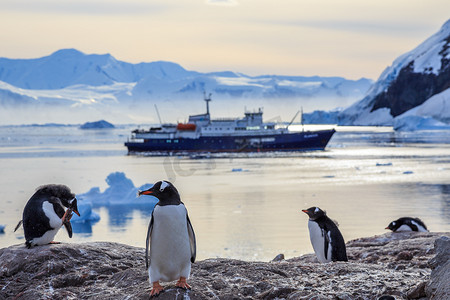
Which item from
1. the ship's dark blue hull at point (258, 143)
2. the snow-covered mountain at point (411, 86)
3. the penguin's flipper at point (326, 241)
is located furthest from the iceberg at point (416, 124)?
the penguin's flipper at point (326, 241)

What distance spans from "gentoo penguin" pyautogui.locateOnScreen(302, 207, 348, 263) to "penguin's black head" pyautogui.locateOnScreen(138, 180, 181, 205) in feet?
13.6

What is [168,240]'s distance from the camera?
5703 mm

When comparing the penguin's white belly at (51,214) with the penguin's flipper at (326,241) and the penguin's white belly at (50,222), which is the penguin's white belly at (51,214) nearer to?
the penguin's white belly at (50,222)

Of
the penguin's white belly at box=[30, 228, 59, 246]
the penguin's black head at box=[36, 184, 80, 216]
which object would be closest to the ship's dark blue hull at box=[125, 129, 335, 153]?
the penguin's black head at box=[36, 184, 80, 216]

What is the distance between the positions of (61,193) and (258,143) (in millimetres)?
66514

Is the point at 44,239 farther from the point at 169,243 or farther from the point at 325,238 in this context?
the point at 325,238

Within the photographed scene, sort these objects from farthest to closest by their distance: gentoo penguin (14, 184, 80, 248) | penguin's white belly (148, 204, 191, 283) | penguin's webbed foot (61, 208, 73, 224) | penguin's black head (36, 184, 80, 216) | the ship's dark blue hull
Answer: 1. the ship's dark blue hull
2. penguin's black head (36, 184, 80, 216)
3. penguin's webbed foot (61, 208, 73, 224)
4. gentoo penguin (14, 184, 80, 248)
5. penguin's white belly (148, 204, 191, 283)

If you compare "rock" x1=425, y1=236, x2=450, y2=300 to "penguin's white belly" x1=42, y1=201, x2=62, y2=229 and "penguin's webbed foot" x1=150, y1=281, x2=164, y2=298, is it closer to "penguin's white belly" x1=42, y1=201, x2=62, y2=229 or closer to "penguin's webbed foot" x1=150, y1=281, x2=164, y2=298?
"penguin's webbed foot" x1=150, y1=281, x2=164, y2=298

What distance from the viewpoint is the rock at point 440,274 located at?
5098 millimetres

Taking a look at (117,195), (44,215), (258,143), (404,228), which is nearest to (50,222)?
(44,215)

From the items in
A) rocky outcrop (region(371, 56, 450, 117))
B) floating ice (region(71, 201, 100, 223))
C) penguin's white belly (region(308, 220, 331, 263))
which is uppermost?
rocky outcrop (region(371, 56, 450, 117))

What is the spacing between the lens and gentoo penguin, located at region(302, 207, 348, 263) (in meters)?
9.09

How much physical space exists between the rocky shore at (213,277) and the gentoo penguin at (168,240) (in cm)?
15

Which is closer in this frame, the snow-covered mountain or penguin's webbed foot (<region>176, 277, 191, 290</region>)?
penguin's webbed foot (<region>176, 277, 191, 290</region>)
